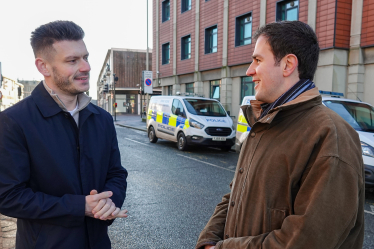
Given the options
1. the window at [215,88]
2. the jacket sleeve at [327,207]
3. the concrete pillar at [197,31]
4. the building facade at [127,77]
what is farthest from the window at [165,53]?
the jacket sleeve at [327,207]

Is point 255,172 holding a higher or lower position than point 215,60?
lower

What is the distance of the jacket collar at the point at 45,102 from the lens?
167 cm

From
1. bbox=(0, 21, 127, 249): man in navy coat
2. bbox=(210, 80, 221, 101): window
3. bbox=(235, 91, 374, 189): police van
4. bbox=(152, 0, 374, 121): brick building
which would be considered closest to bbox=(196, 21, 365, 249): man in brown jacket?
bbox=(0, 21, 127, 249): man in navy coat

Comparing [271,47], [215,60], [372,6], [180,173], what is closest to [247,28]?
[215,60]

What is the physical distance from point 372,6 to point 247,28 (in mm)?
6542

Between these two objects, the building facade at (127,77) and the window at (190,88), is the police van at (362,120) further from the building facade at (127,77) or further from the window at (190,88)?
the building facade at (127,77)

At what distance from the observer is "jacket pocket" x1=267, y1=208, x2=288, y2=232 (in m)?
1.29

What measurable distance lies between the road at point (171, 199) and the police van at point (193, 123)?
0.92 meters

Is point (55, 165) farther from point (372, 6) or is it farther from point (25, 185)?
point (372, 6)

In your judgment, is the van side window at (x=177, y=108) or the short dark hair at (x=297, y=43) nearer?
the short dark hair at (x=297, y=43)

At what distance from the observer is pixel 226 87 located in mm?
17656

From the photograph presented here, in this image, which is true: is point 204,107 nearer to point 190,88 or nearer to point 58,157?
point 58,157

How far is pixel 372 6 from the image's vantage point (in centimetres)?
1107

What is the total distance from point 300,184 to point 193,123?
894cm
